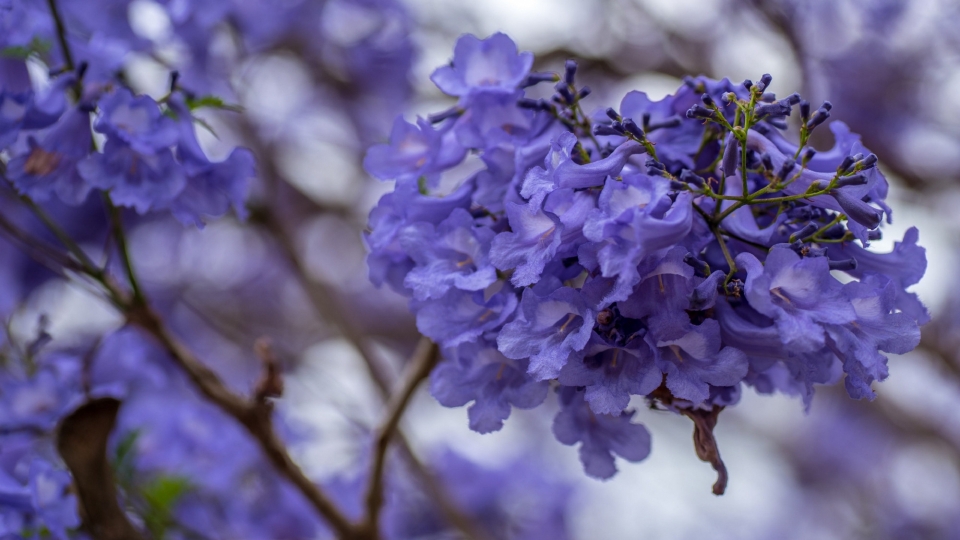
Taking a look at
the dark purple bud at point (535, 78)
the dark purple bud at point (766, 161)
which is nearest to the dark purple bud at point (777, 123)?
the dark purple bud at point (766, 161)

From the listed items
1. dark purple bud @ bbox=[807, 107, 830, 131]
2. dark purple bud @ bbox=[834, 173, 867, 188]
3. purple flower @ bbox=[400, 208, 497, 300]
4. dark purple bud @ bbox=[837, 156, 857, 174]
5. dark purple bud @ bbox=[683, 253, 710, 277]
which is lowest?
purple flower @ bbox=[400, 208, 497, 300]

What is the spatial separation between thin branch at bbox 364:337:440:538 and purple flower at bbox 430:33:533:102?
52 centimetres

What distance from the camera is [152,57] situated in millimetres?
2594

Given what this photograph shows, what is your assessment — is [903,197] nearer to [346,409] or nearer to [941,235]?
[941,235]

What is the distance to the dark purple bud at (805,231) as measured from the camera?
104cm

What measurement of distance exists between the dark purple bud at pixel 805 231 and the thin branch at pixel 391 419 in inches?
29.6

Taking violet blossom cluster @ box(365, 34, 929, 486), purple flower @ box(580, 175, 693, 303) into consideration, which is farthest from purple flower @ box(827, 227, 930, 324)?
purple flower @ box(580, 175, 693, 303)

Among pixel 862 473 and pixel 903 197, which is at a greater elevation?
pixel 903 197

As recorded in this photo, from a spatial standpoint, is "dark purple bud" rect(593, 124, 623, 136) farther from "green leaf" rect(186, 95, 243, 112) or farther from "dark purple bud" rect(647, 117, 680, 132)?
"green leaf" rect(186, 95, 243, 112)

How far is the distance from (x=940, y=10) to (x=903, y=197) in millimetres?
990

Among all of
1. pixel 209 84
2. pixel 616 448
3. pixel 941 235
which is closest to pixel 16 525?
pixel 616 448

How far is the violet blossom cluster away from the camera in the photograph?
99 cm

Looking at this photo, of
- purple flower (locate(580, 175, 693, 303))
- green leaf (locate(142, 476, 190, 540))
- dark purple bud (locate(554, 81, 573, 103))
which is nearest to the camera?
purple flower (locate(580, 175, 693, 303))

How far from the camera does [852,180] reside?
39.2 inches
